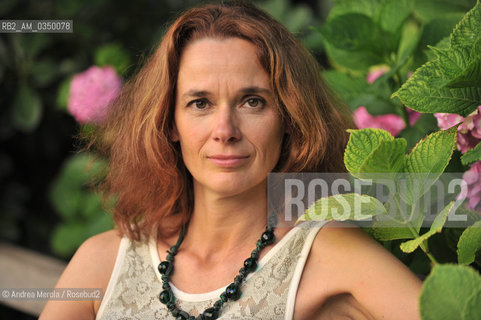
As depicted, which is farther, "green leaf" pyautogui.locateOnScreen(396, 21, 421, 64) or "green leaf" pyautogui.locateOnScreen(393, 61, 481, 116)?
"green leaf" pyautogui.locateOnScreen(396, 21, 421, 64)

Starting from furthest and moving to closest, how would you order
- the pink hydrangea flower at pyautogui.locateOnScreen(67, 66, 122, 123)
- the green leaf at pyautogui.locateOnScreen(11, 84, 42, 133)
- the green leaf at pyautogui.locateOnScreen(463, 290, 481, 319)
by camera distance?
the green leaf at pyautogui.locateOnScreen(11, 84, 42, 133) → the pink hydrangea flower at pyautogui.locateOnScreen(67, 66, 122, 123) → the green leaf at pyautogui.locateOnScreen(463, 290, 481, 319)

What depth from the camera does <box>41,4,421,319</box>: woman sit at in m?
1.26

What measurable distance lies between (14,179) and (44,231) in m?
0.30

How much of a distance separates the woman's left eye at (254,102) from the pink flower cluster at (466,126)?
0.37 m

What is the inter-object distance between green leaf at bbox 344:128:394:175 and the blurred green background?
1.53m

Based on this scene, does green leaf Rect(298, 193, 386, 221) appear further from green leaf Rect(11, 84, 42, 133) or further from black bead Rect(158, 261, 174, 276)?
green leaf Rect(11, 84, 42, 133)

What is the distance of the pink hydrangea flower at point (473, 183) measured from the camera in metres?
1.10

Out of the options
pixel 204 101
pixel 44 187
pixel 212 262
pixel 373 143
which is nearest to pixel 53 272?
pixel 44 187

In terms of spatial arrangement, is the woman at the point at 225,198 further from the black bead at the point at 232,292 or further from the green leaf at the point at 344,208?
the green leaf at the point at 344,208

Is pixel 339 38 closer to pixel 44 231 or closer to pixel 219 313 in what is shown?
pixel 219 313

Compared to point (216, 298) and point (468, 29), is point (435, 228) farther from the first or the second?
point (216, 298)

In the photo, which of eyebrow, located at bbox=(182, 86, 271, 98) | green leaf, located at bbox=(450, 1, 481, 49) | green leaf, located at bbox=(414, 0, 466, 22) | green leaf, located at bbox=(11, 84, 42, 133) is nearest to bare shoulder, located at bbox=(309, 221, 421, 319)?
eyebrow, located at bbox=(182, 86, 271, 98)

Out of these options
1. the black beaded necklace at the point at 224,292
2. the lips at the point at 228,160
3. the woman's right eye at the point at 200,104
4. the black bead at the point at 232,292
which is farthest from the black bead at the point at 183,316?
the woman's right eye at the point at 200,104

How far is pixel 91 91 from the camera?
2.39 meters
